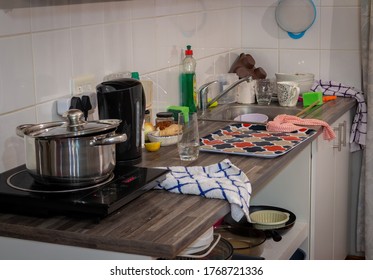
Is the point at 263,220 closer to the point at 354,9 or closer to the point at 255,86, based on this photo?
the point at 255,86

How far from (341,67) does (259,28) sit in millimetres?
472

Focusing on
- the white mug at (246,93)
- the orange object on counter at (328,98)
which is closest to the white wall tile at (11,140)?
the white mug at (246,93)

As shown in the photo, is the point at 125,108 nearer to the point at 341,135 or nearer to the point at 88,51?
the point at 88,51

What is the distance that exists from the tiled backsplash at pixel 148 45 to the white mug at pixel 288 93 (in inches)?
14.2

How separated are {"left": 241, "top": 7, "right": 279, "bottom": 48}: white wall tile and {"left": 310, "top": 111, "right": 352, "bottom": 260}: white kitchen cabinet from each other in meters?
0.58

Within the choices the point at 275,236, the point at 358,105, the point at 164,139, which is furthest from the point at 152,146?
the point at 358,105

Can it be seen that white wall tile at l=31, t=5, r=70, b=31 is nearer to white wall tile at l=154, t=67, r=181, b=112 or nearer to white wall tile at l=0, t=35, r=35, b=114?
white wall tile at l=0, t=35, r=35, b=114

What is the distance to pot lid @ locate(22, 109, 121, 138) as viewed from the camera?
6.06 feet

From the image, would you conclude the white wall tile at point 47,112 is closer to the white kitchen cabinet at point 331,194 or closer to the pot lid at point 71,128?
the pot lid at point 71,128

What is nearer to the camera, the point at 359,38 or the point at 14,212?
the point at 14,212

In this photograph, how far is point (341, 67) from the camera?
139 inches

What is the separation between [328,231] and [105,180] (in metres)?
1.56

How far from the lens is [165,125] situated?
2.70 metres

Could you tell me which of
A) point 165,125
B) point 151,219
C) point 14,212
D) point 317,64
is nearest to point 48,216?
point 14,212
